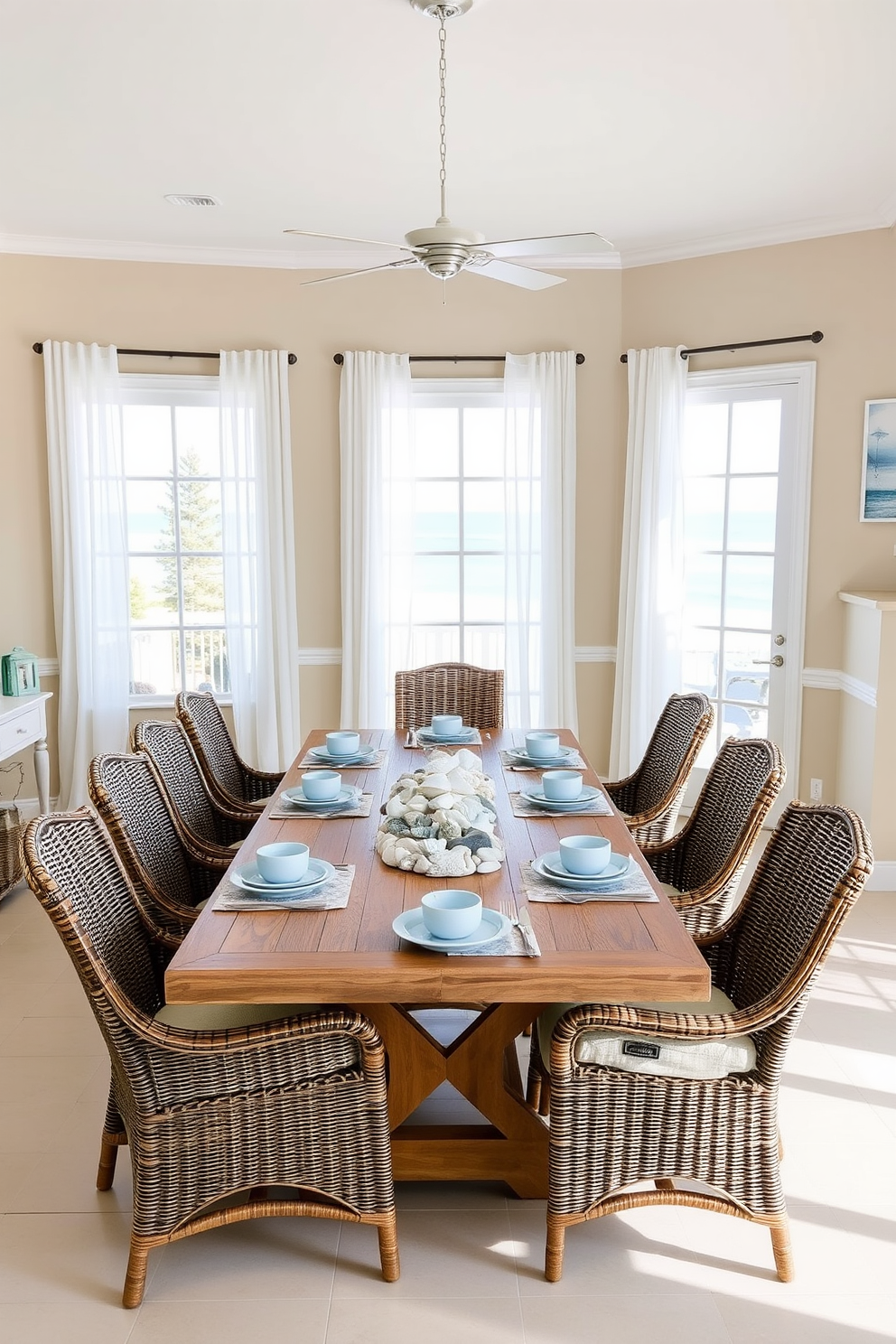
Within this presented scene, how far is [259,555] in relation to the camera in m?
5.24

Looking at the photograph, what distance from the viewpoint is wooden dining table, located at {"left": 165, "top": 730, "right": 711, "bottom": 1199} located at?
1908mm

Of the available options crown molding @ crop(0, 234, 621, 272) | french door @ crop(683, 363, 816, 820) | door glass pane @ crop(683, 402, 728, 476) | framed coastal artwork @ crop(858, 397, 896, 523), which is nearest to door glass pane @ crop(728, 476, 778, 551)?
french door @ crop(683, 363, 816, 820)

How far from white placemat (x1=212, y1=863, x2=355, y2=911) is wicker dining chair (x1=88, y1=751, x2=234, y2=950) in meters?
0.26

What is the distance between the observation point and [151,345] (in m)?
5.14

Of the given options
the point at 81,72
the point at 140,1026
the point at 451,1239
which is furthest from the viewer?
the point at 81,72

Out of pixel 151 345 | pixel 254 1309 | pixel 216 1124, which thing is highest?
pixel 151 345

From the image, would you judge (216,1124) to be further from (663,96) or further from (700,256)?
(700,256)

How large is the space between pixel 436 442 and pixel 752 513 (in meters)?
1.61

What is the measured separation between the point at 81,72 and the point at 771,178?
8.43 ft

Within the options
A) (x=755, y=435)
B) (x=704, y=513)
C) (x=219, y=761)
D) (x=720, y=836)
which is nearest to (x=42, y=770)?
(x=219, y=761)

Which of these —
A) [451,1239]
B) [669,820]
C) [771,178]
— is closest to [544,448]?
[771,178]

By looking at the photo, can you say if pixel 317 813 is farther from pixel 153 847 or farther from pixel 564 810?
pixel 564 810

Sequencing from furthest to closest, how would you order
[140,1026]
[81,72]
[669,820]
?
[669,820], [81,72], [140,1026]

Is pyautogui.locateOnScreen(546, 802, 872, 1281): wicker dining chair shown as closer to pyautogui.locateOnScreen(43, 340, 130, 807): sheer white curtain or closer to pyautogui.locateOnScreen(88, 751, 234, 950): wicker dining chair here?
pyautogui.locateOnScreen(88, 751, 234, 950): wicker dining chair
